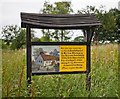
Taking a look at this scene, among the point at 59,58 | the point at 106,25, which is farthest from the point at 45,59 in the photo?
the point at 106,25

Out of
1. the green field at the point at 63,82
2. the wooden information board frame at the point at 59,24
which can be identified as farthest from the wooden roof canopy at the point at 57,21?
the green field at the point at 63,82

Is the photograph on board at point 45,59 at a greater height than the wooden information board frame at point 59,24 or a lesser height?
lesser

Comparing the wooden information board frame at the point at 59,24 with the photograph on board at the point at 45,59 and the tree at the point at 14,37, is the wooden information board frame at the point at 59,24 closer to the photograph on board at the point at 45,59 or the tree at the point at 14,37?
the photograph on board at the point at 45,59

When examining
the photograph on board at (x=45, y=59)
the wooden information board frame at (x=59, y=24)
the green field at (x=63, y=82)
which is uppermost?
the wooden information board frame at (x=59, y=24)

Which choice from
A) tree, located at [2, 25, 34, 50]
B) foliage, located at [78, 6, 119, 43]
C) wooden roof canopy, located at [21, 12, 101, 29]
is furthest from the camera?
foliage, located at [78, 6, 119, 43]

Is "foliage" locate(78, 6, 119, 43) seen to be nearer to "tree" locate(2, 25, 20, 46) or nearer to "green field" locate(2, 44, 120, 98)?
"tree" locate(2, 25, 20, 46)

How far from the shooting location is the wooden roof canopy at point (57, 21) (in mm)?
6199

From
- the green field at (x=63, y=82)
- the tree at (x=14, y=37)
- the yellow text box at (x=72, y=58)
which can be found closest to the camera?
the green field at (x=63, y=82)

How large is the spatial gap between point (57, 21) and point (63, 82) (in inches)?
50.1

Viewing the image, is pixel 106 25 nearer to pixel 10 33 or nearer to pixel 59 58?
pixel 10 33

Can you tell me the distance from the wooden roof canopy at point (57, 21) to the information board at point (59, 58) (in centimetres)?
41

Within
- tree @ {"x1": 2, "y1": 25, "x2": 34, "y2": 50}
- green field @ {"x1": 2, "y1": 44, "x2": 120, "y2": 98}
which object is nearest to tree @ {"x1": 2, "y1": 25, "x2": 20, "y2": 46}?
tree @ {"x1": 2, "y1": 25, "x2": 34, "y2": 50}

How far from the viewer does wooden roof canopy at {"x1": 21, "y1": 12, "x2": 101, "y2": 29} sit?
6199mm

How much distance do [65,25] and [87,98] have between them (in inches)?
63.6
